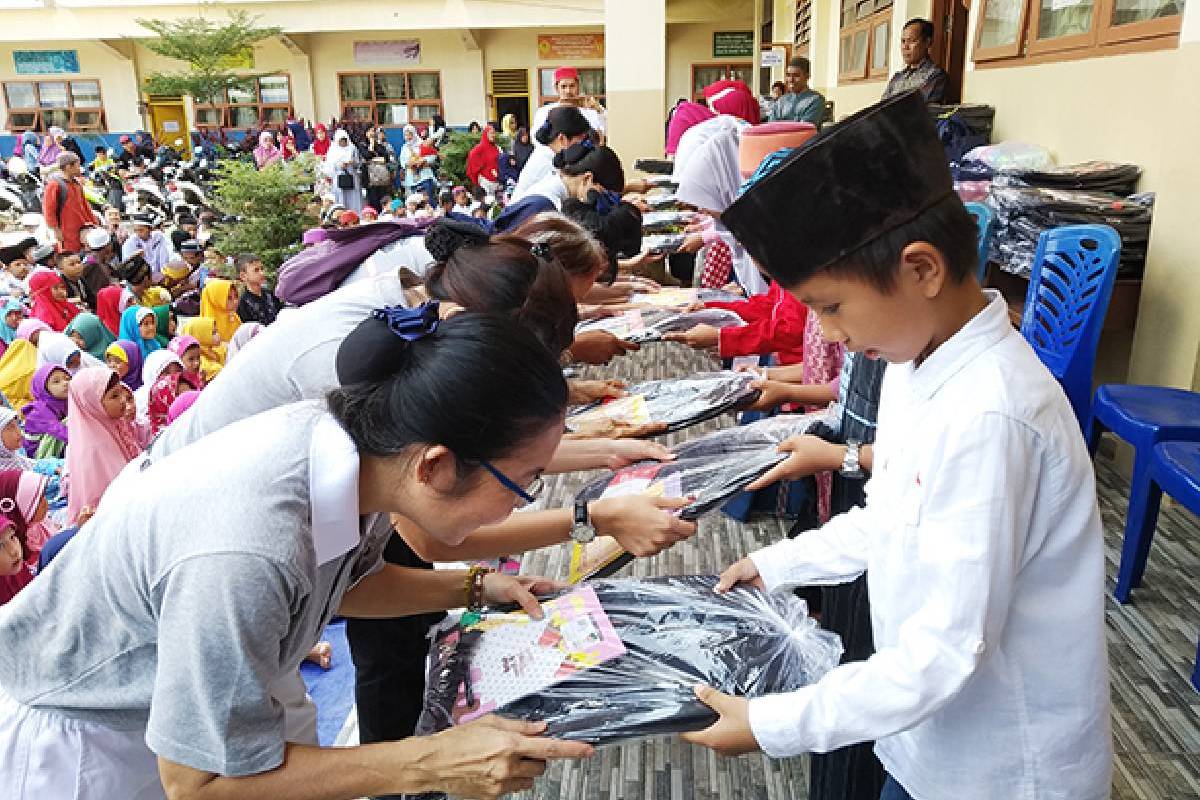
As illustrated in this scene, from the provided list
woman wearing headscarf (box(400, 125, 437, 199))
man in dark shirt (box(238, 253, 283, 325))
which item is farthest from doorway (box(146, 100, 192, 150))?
man in dark shirt (box(238, 253, 283, 325))

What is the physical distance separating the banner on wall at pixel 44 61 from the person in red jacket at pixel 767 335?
858 inches

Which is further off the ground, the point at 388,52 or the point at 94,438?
the point at 388,52

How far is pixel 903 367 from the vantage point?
106cm

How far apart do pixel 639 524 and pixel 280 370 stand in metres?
0.68

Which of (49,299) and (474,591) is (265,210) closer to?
(49,299)

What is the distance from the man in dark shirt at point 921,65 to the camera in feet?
15.7

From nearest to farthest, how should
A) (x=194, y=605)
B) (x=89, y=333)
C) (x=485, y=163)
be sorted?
(x=194, y=605) < (x=89, y=333) < (x=485, y=163)

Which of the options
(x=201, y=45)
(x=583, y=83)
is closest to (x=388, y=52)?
(x=201, y=45)


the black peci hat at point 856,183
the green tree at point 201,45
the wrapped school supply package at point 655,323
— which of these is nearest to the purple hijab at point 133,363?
the wrapped school supply package at point 655,323

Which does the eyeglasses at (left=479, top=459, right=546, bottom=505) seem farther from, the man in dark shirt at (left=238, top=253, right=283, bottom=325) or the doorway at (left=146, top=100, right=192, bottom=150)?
the doorway at (left=146, top=100, right=192, bottom=150)

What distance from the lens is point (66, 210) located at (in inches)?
334

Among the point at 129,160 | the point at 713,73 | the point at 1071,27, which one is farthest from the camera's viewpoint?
the point at 713,73

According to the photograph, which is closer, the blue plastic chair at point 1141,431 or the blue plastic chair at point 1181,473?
the blue plastic chair at point 1181,473

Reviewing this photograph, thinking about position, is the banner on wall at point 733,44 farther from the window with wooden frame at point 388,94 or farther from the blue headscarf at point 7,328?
the blue headscarf at point 7,328
